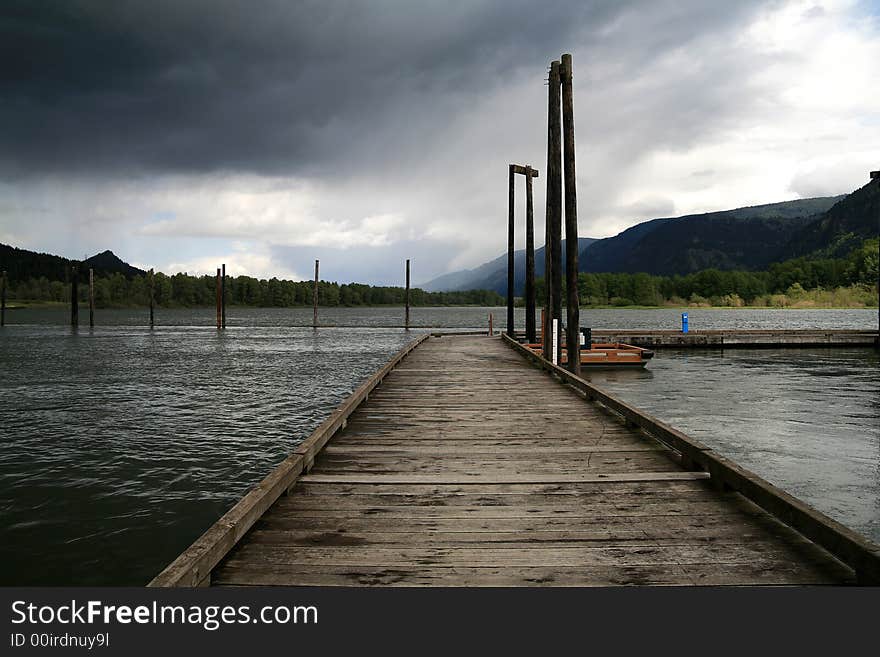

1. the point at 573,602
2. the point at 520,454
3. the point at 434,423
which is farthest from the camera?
the point at 434,423

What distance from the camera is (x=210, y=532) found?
3629mm

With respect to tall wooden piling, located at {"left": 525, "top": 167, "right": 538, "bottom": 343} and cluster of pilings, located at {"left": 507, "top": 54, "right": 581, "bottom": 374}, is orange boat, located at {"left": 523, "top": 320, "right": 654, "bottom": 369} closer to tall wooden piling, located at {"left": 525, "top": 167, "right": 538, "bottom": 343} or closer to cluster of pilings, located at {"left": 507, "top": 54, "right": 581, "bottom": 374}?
tall wooden piling, located at {"left": 525, "top": 167, "right": 538, "bottom": 343}

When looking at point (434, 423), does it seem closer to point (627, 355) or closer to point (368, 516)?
point (368, 516)

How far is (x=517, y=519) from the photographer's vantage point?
4379 mm

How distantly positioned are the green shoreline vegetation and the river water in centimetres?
11486

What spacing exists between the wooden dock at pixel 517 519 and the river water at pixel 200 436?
2402mm

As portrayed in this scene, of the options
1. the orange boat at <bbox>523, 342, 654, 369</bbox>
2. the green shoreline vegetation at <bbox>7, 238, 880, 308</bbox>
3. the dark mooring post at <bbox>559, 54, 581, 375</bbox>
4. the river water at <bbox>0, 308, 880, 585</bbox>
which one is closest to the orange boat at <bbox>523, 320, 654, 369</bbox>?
the orange boat at <bbox>523, 342, 654, 369</bbox>

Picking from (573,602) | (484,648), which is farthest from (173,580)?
(573,602)


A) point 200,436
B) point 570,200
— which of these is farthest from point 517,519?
point 570,200

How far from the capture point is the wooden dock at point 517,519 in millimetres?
3457

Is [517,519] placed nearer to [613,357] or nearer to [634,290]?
[613,357]

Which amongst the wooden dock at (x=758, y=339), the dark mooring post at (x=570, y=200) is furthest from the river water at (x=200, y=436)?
the wooden dock at (x=758, y=339)

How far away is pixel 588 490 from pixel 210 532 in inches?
123

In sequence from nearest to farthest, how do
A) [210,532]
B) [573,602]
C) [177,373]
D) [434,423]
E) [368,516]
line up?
[573,602], [210,532], [368,516], [434,423], [177,373]
